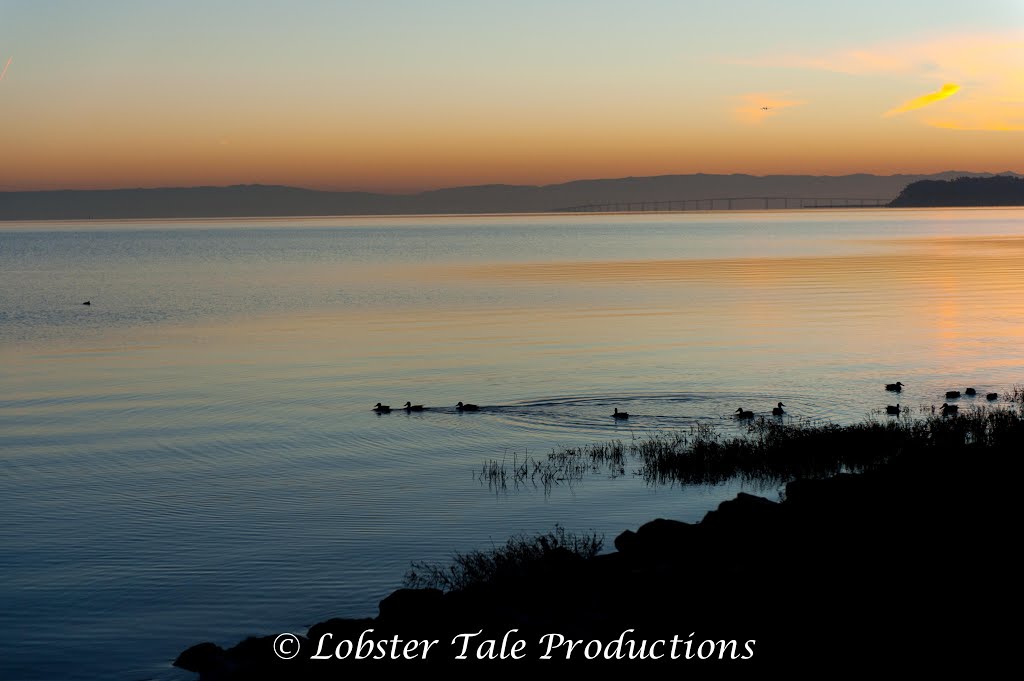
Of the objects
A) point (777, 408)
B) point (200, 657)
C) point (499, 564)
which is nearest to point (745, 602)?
point (499, 564)

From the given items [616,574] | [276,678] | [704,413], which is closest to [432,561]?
[616,574]

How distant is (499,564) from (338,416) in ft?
48.3

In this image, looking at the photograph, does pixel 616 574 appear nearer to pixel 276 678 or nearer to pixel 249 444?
pixel 276 678

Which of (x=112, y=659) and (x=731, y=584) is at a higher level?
(x=731, y=584)

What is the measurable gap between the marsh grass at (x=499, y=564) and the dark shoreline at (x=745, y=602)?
0.34 feet

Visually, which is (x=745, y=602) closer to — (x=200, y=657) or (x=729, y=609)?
(x=729, y=609)

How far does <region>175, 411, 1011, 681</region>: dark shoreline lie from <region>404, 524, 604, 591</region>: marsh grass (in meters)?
0.10

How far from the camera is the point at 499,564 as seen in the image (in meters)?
13.8

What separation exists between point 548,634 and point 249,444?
15.4 metres

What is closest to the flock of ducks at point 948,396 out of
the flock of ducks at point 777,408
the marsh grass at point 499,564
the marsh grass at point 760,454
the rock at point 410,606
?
the flock of ducks at point 777,408

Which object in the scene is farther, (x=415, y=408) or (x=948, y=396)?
(x=415, y=408)

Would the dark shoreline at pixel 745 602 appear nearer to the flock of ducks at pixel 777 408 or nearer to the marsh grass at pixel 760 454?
the marsh grass at pixel 760 454

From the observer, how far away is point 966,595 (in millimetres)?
10352

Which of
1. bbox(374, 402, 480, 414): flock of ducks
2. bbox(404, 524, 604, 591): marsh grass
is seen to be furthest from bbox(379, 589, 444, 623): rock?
bbox(374, 402, 480, 414): flock of ducks
